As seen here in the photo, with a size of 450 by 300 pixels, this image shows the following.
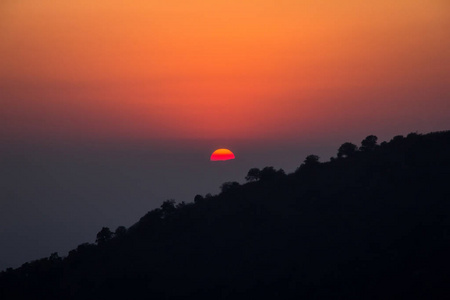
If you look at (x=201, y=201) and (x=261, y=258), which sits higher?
(x=201, y=201)

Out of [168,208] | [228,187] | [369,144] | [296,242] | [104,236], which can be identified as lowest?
[296,242]

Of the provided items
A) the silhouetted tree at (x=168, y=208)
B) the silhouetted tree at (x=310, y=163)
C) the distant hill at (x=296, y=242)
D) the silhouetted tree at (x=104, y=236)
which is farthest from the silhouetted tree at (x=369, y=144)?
the silhouetted tree at (x=104, y=236)

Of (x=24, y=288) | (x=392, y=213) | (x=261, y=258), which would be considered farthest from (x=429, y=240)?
(x=24, y=288)

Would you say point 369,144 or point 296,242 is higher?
point 369,144

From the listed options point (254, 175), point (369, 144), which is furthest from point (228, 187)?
point (369, 144)

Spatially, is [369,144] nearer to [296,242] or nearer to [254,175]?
[254,175]

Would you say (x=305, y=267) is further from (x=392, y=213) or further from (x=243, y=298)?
(x=392, y=213)
